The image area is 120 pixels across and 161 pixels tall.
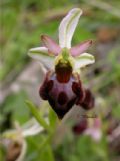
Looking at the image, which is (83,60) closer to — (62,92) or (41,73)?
(62,92)

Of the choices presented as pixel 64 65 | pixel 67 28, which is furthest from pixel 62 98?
pixel 67 28

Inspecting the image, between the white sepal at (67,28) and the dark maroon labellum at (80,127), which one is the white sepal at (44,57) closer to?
the white sepal at (67,28)

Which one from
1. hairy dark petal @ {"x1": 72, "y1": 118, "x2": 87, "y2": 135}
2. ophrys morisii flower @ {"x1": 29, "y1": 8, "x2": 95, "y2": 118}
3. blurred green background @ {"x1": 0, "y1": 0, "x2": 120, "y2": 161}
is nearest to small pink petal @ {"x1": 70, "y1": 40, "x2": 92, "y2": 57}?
ophrys morisii flower @ {"x1": 29, "y1": 8, "x2": 95, "y2": 118}

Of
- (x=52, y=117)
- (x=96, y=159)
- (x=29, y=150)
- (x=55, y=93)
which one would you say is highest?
(x=55, y=93)

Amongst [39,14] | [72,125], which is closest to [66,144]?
[72,125]

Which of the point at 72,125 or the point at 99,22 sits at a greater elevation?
the point at 99,22

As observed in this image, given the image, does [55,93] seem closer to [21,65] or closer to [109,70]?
[109,70]
